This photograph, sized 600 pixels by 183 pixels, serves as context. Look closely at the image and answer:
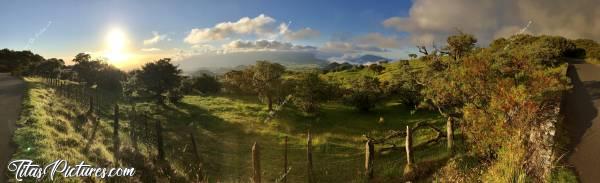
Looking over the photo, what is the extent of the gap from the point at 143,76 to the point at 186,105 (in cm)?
755

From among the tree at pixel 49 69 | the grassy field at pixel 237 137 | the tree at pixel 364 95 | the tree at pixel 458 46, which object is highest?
the tree at pixel 458 46

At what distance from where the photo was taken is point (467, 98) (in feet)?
84.5

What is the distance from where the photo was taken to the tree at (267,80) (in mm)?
51969

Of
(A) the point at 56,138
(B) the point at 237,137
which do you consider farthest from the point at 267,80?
(A) the point at 56,138

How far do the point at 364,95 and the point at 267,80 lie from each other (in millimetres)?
13035

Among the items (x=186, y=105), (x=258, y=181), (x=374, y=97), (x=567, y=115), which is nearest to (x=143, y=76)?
(x=186, y=105)

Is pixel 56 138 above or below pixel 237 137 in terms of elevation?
above

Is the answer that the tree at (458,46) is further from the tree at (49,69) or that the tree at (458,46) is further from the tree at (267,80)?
the tree at (49,69)

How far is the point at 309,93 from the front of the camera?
155ft

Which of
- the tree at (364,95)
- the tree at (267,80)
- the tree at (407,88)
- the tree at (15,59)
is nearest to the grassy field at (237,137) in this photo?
the tree at (364,95)

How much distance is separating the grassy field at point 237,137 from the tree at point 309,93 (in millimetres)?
1295

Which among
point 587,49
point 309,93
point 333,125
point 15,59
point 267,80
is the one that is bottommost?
point 333,125

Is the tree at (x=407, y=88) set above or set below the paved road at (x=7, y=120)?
above

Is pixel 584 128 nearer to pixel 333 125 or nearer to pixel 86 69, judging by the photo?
pixel 333 125
